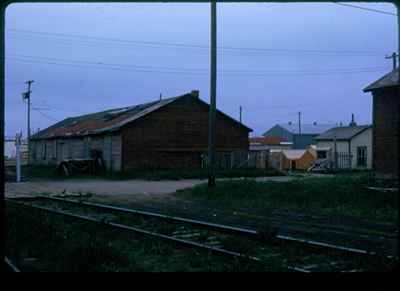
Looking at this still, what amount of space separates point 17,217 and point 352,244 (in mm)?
7257

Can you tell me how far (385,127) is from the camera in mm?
18812

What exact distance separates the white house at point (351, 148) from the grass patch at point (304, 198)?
2681 centimetres

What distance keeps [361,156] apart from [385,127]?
29910 mm

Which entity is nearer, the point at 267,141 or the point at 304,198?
the point at 304,198

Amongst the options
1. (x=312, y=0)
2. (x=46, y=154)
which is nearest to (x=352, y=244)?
(x=312, y=0)

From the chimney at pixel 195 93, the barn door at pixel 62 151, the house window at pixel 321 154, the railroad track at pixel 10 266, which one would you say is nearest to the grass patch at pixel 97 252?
the railroad track at pixel 10 266

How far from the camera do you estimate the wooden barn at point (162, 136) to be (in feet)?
122

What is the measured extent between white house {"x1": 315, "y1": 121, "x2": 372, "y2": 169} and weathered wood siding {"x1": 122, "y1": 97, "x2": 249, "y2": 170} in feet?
31.3

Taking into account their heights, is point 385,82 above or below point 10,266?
above

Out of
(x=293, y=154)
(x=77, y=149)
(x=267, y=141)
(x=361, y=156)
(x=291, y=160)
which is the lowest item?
(x=291, y=160)

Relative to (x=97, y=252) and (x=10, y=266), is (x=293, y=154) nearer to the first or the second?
(x=97, y=252)

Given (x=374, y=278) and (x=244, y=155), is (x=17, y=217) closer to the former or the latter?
(x=374, y=278)

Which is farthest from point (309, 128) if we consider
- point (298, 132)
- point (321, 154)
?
point (321, 154)

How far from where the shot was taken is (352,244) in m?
9.01
